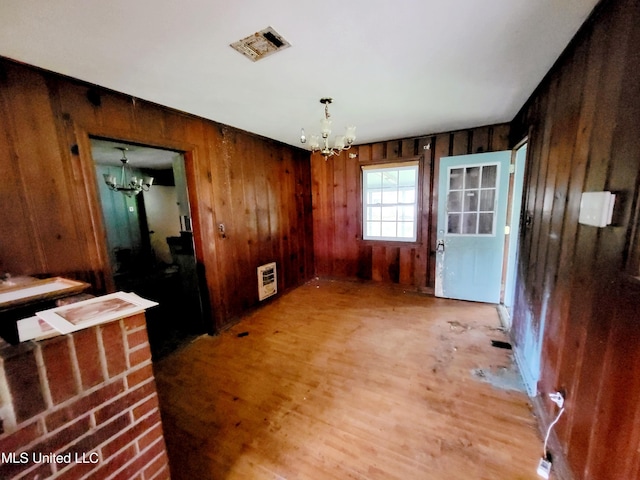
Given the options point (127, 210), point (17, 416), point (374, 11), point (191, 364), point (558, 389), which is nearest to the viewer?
point (17, 416)

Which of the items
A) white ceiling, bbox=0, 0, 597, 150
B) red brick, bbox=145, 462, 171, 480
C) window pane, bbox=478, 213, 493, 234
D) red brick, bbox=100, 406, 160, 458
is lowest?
red brick, bbox=145, 462, 171, 480

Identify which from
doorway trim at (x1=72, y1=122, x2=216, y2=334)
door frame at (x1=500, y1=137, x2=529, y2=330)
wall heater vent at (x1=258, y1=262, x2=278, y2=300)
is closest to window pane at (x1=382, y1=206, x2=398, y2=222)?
door frame at (x1=500, y1=137, x2=529, y2=330)

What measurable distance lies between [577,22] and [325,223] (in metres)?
3.59

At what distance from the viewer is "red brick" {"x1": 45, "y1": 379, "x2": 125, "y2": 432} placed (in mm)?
785

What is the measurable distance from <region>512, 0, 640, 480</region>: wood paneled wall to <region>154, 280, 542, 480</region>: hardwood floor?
1.28 feet

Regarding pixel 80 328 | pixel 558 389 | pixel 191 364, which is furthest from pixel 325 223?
pixel 80 328

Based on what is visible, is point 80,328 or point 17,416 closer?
point 17,416

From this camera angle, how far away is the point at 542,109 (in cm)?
199

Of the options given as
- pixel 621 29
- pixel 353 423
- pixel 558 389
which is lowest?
pixel 353 423

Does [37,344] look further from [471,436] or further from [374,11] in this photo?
[471,436]

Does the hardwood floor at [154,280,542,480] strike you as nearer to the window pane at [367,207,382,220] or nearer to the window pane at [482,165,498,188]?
the window pane at [482,165,498,188]

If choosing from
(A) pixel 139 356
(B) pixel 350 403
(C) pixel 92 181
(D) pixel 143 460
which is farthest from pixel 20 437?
(C) pixel 92 181

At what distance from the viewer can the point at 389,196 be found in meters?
4.04

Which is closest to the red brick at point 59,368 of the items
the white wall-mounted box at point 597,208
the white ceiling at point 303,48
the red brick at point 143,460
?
the red brick at point 143,460
